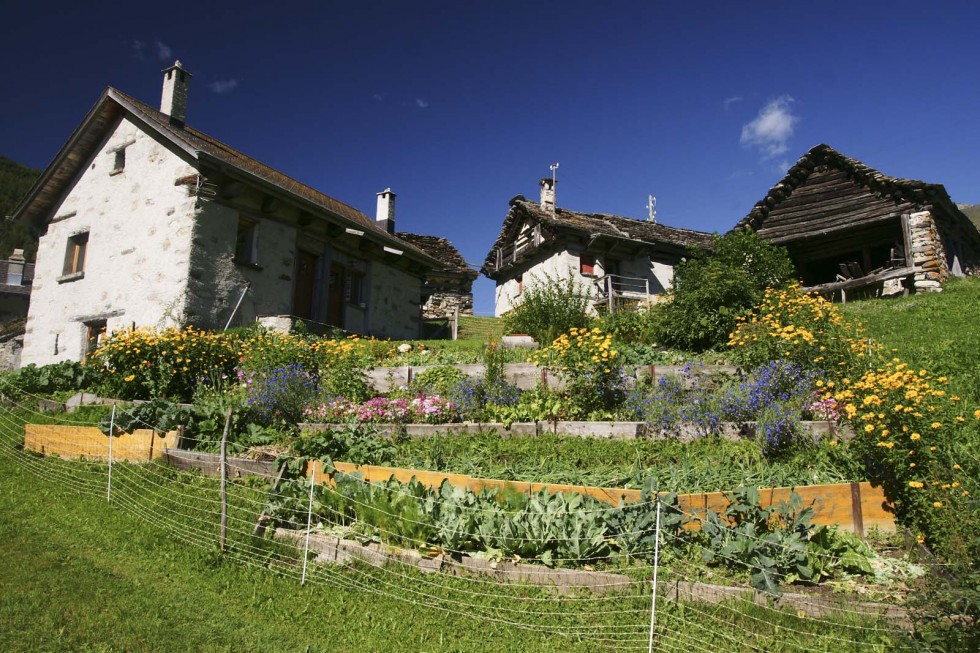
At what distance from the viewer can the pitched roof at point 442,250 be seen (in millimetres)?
31109

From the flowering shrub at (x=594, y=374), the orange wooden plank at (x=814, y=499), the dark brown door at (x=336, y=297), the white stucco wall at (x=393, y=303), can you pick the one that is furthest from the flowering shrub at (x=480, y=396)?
the white stucco wall at (x=393, y=303)

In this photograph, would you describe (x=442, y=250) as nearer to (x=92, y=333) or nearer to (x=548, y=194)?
(x=548, y=194)

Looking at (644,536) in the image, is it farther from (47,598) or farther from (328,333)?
(328,333)

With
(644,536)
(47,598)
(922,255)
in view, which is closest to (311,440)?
(47,598)

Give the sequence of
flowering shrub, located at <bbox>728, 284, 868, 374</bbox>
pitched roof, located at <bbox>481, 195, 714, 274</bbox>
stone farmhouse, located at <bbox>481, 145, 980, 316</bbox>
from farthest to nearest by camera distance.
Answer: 1. pitched roof, located at <bbox>481, 195, 714, 274</bbox>
2. stone farmhouse, located at <bbox>481, 145, 980, 316</bbox>
3. flowering shrub, located at <bbox>728, 284, 868, 374</bbox>

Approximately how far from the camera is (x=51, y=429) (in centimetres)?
858

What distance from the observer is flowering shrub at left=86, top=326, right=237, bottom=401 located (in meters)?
10.3

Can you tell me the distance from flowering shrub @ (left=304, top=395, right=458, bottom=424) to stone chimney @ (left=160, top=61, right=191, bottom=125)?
11.5m

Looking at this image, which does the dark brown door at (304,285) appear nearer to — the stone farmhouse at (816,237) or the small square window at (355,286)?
the small square window at (355,286)

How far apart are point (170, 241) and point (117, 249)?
6.99 feet

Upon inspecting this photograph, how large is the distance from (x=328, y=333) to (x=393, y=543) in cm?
1087

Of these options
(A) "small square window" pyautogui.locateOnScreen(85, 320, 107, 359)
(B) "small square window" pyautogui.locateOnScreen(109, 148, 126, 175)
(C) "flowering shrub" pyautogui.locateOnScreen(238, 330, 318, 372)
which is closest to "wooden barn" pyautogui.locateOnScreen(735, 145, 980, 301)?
(C) "flowering shrub" pyautogui.locateOnScreen(238, 330, 318, 372)

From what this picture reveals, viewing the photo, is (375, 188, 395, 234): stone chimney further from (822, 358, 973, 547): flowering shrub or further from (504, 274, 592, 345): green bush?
(822, 358, 973, 547): flowering shrub

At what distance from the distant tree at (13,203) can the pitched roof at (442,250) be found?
3012 cm
